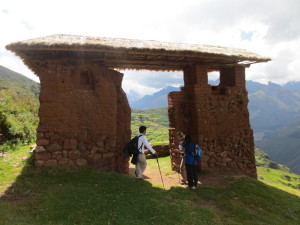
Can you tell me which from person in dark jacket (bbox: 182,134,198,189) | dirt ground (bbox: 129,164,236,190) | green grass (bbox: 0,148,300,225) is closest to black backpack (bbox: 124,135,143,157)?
green grass (bbox: 0,148,300,225)

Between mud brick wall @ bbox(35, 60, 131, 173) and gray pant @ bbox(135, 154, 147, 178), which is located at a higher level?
mud brick wall @ bbox(35, 60, 131, 173)

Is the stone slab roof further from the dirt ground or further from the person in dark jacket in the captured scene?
the dirt ground

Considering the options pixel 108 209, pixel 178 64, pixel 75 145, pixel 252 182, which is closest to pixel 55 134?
pixel 75 145

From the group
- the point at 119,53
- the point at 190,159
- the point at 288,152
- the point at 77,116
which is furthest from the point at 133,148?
the point at 288,152

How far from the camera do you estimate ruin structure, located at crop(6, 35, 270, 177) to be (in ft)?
25.6

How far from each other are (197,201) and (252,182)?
9.40ft

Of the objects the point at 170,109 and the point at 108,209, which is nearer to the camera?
the point at 108,209

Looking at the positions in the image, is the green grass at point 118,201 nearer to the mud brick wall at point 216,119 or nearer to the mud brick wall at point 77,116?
the mud brick wall at point 77,116

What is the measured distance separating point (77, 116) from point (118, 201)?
3.34m

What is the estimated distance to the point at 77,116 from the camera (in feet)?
26.3

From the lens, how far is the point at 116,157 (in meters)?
8.84

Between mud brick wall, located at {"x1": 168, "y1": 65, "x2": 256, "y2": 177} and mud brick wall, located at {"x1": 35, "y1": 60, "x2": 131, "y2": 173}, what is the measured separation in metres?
3.22

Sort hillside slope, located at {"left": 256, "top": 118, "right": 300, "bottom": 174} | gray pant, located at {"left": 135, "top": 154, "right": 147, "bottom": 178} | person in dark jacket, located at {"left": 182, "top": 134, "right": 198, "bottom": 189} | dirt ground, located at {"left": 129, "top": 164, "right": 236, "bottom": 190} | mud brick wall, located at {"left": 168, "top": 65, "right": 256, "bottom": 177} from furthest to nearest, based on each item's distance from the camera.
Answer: hillside slope, located at {"left": 256, "top": 118, "right": 300, "bottom": 174}
mud brick wall, located at {"left": 168, "top": 65, "right": 256, "bottom": 177}
dirt ground, located at {"left": 129, "top": 164, "right": 236, "bottom": 190}
person in dark jacket, located at {"left": 182, "top": 134, "right": 198, "bottom": 189}
gray pant, located at {"left": 135, "top": 154, "right": 147, "bottom": 178}

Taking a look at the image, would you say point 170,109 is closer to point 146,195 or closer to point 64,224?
point 146,195
